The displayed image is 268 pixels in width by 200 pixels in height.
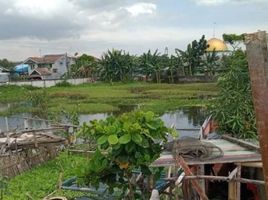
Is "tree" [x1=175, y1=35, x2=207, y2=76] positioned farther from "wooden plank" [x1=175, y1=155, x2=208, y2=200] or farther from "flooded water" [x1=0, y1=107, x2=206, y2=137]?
"wooden plank" [x1=175, y1=155, x2=208, y2=200]

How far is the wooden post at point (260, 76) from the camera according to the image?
2.87m

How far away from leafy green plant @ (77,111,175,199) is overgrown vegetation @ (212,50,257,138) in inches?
173

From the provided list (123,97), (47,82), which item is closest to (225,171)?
(123,97)

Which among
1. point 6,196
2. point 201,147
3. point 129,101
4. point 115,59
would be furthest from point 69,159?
point 115,59

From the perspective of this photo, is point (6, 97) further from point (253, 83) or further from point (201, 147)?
point (253, 83)

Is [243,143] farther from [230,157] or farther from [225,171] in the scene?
[230,157]

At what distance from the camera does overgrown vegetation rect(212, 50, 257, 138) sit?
9.48m

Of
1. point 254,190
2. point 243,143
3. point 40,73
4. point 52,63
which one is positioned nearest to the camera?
point 243,143

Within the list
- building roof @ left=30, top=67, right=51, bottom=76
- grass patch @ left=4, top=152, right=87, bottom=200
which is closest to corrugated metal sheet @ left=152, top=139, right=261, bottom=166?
grass patch @ left=4, top=152, right=87, bottom=200

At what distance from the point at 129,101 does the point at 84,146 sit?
76.2 ft

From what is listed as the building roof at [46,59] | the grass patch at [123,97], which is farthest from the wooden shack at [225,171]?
the building roof at [46,59]

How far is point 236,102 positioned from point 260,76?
7290mm

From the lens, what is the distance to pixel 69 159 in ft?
50.2

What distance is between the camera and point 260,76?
2.91m
